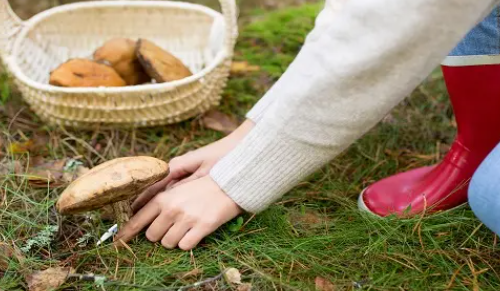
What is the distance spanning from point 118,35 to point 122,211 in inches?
42.8

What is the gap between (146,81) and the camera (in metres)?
1.92

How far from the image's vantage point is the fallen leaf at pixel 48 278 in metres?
1.14

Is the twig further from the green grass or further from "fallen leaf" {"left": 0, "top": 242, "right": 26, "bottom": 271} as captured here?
"fallen leaf" {"left": 0, "top": 242, "right": 26, "bottom": 271}

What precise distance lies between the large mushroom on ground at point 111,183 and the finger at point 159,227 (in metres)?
0.09

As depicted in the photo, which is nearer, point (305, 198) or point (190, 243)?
point (190, 243)

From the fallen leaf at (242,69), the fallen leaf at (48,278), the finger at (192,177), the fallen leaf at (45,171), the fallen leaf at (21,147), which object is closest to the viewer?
the fallen leaf at (48,278)

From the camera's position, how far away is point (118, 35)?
2.13m

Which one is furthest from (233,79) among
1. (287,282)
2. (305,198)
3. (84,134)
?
(287,282)

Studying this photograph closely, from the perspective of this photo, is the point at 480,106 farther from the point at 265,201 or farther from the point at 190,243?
the point at 190,243

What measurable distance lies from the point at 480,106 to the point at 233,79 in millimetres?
975

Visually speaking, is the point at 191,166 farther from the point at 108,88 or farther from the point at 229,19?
the point at 229,19

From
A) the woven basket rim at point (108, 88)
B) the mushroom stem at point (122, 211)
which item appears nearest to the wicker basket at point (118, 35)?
the woven basket rim at point (108, 88)

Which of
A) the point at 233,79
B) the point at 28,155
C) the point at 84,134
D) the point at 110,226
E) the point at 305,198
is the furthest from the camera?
the point at 233,79

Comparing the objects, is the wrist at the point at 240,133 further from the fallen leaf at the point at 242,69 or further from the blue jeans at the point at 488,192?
the fallen leaf at the point at 242,69
